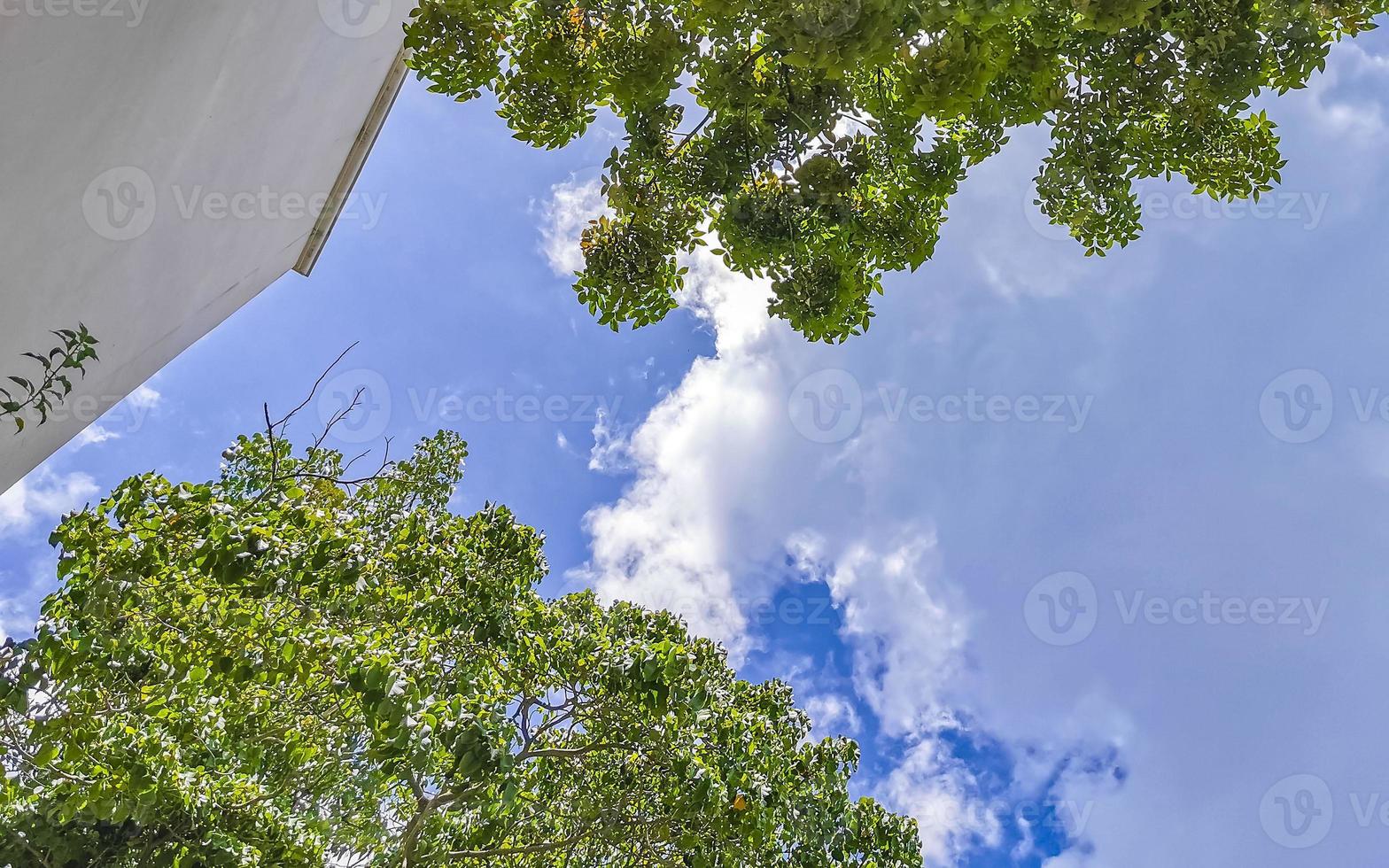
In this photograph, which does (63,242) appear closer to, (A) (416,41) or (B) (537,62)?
(A) (416,41)

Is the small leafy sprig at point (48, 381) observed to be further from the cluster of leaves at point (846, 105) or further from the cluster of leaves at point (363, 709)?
the cluster of leaves at point (846, 105)

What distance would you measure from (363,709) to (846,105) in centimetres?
526

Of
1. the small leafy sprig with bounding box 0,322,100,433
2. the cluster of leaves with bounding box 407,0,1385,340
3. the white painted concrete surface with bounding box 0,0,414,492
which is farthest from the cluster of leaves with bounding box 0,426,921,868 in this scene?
the cluster of leaves with bounding box 407,0,1385,340

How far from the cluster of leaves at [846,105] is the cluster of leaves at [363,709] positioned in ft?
9.65

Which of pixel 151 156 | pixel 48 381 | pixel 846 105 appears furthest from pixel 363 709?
pixel 846 105

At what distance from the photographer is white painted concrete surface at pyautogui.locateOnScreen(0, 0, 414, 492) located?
3.81 metres

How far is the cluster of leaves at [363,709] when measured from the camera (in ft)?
11.9

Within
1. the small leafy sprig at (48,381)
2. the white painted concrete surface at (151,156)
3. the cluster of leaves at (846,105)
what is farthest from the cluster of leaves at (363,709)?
the cluster of leaves at (846,105)

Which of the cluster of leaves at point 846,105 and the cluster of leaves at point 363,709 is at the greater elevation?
the cluster of leaves at point 846,105

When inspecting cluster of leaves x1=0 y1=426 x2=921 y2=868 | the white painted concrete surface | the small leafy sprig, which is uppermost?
the white painted concrete surface

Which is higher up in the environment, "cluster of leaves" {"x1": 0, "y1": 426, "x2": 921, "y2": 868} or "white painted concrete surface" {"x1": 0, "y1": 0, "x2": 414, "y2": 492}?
"white painted concrete surface" {"x1": 0, "y1": 0, "x2": 414, "y2": 492}

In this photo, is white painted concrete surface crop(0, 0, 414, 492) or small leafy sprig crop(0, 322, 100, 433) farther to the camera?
small leafy sprig crop(0, 322, 100, 433)

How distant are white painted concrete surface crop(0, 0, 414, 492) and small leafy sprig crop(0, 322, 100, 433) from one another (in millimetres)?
95

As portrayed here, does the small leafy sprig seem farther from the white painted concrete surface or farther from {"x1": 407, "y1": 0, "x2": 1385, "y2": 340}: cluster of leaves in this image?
{"x1": 407, "y1": 0, "x2": 1385, "y2": 340}: cluster of leaves
